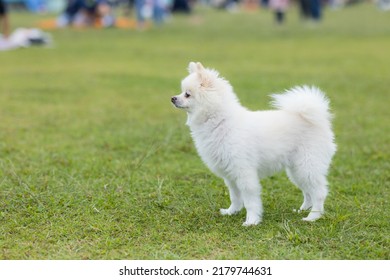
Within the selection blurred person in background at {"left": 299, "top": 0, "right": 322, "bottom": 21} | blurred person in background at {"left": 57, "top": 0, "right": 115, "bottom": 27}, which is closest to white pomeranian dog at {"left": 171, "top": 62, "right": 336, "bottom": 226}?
blurred person in background at {"left": 57, "top": 0, "right": 115, "bottom": 27}

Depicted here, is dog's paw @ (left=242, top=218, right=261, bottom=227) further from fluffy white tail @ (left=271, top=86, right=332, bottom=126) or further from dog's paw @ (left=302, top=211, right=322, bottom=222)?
fluffy white tail @ (left=271, top=86, right=332, bottom=126)

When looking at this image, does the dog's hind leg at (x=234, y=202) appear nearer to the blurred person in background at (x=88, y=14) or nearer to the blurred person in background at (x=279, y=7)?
the blurred person in background at (x=279, y=7)

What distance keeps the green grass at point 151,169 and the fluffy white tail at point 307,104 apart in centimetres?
63

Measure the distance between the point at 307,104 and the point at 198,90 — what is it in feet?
2.34

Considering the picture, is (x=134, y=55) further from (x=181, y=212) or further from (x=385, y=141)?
(x=181, y=212)

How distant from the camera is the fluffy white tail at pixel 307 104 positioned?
13.3ft

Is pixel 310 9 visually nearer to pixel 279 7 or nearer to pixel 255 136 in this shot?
pixel 279 7

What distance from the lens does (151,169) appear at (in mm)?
5359

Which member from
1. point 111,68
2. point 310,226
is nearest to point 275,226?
point 310,226

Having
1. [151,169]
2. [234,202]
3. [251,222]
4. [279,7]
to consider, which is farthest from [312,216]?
[279,7]

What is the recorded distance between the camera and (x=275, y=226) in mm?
3955

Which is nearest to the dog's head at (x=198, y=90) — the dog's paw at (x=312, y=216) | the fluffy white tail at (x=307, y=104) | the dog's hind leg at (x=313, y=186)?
the fluffy white tail at (x=307, y=104)

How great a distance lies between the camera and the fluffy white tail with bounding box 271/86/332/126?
4.05m

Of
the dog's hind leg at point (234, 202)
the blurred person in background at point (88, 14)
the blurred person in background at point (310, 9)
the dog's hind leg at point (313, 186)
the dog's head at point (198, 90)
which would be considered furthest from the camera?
the blurred person in background at point (310, 9)
